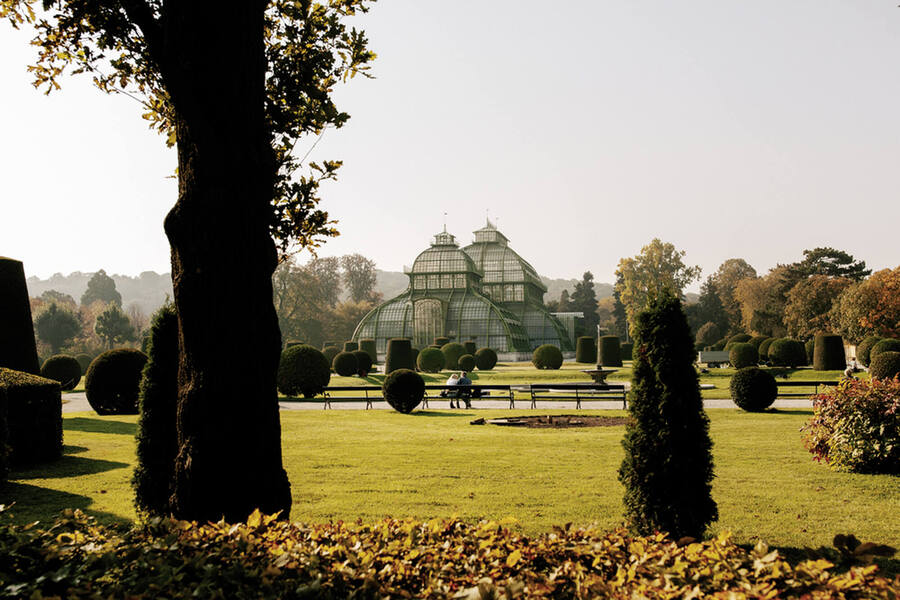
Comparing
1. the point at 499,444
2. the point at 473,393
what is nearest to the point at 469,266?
the point at 473,393

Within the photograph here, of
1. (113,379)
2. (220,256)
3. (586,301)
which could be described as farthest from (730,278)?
(220,256)

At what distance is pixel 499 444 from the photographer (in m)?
12.0

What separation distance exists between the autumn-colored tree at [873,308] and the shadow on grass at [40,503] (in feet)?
123

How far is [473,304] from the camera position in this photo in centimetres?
5462

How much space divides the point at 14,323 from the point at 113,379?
13.3 ft

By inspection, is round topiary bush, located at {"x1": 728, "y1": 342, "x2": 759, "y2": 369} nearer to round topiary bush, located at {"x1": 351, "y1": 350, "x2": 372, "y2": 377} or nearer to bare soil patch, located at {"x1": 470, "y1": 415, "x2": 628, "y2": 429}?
round topiary bush, located at {"x1": 351, "y1": 350, "x2": 372, "y2": 377}

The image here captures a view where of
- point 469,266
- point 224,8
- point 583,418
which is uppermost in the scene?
point 469,266

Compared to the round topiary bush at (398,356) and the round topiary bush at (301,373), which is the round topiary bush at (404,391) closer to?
the round topiary bush at (301,373)

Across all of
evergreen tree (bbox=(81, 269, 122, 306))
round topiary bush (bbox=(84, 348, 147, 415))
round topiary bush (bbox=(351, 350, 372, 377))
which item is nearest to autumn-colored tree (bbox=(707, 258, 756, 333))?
round topiary bush (bbox=(351, 350, 372, 377))

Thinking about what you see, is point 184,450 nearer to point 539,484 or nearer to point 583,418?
point 539,484

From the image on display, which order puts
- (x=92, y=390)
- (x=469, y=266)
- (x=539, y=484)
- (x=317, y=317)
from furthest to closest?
1. (x=317, y=317)
2. (x=469, y=266)
3. (x=92, y=390)
4. (x=539, y=484)

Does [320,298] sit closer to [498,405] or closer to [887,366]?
[498,405]

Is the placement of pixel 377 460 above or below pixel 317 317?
below

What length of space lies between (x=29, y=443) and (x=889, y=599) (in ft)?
39.6
